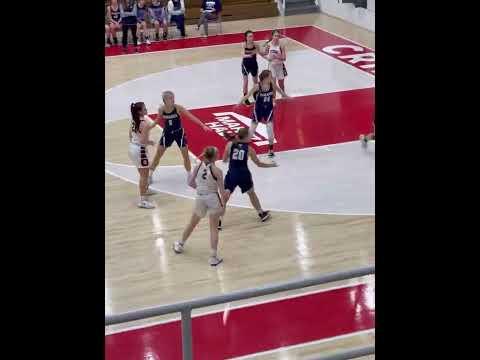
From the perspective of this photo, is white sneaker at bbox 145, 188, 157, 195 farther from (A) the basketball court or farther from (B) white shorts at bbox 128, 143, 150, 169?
(B) white shorts at bbox 128, 143, 150, 169

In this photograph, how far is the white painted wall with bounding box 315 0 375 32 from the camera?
70.3 ft

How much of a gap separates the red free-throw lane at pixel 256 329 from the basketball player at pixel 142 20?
45.7 ft

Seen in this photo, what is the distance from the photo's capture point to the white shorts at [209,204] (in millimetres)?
9328

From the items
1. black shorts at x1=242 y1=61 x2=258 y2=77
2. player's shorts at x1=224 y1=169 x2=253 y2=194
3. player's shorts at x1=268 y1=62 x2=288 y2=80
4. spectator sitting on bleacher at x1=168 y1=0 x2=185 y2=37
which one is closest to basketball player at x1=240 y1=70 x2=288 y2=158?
player's shorts at x1=224 y1=169 x2=253 y2=194

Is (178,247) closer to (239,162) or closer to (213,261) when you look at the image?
(213,261)

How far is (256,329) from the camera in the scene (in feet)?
26.6

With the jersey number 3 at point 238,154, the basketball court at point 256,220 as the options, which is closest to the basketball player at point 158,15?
the basketball court at point 256,220
